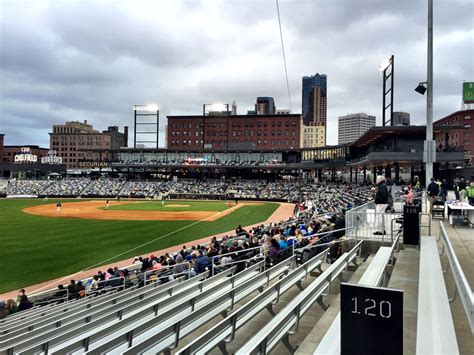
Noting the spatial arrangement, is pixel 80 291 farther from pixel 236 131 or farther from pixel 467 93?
pixel 236 131

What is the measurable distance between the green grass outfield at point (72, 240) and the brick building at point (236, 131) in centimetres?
7493

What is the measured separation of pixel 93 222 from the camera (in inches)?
1403

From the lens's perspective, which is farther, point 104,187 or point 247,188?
point 104,187

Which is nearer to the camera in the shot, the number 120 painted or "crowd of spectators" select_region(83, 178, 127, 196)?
the number 120 painted

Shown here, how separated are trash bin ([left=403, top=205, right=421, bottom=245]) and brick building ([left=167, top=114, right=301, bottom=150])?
100 metres

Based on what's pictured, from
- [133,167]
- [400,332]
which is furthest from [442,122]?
[400,332]

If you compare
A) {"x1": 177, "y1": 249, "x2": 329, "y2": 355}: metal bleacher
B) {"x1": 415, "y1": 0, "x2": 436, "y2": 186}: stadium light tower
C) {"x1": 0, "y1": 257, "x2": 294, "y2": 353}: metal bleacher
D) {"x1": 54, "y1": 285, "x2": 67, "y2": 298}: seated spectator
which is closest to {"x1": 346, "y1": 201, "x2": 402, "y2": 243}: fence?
{"x1": 415, "y1": 0, "x2": 436, "y2": 186}: stadium light tower

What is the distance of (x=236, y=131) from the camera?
117062 millimetres

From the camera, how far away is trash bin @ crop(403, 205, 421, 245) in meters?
9.46

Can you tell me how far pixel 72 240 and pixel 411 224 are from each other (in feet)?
78.9

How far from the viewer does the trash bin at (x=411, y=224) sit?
31.0 ft

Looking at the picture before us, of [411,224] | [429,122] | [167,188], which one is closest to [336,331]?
[411,224]

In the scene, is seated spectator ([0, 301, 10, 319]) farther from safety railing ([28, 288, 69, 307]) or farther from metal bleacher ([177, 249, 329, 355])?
metal bleacher ([177, 249, 329, 355])

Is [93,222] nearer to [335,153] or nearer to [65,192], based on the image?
[65,192]
